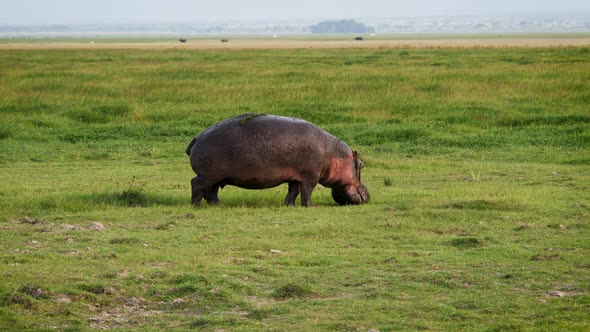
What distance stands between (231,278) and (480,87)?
2050cm

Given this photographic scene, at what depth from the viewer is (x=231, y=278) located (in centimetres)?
823

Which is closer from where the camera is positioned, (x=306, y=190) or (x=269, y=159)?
(x=269, y=159)

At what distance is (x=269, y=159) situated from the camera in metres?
12.5

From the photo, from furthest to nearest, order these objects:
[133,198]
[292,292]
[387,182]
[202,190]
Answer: [387,182]
[133,198]
[202,190]
[292,292]

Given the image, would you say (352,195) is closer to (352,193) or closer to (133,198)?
(352,193)

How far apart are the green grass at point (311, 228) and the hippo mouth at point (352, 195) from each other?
23cm

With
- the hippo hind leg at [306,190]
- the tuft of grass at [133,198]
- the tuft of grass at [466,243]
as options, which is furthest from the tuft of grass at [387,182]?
the tuft of grass at [466,243]

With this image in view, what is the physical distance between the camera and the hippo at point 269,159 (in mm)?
12398

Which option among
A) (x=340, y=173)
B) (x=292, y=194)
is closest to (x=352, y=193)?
(x=340, y=173)

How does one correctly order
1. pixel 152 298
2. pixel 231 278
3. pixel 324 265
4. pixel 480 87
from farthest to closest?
pixel 480 87 → pixel 324 265 → pixel 231 278 → pixel 152 298

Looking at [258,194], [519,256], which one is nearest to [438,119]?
[258,194]

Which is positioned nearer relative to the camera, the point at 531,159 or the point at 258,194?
the point at 258,194

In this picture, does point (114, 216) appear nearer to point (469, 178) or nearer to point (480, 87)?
point (469, 178)

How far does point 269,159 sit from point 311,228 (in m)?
2.04
